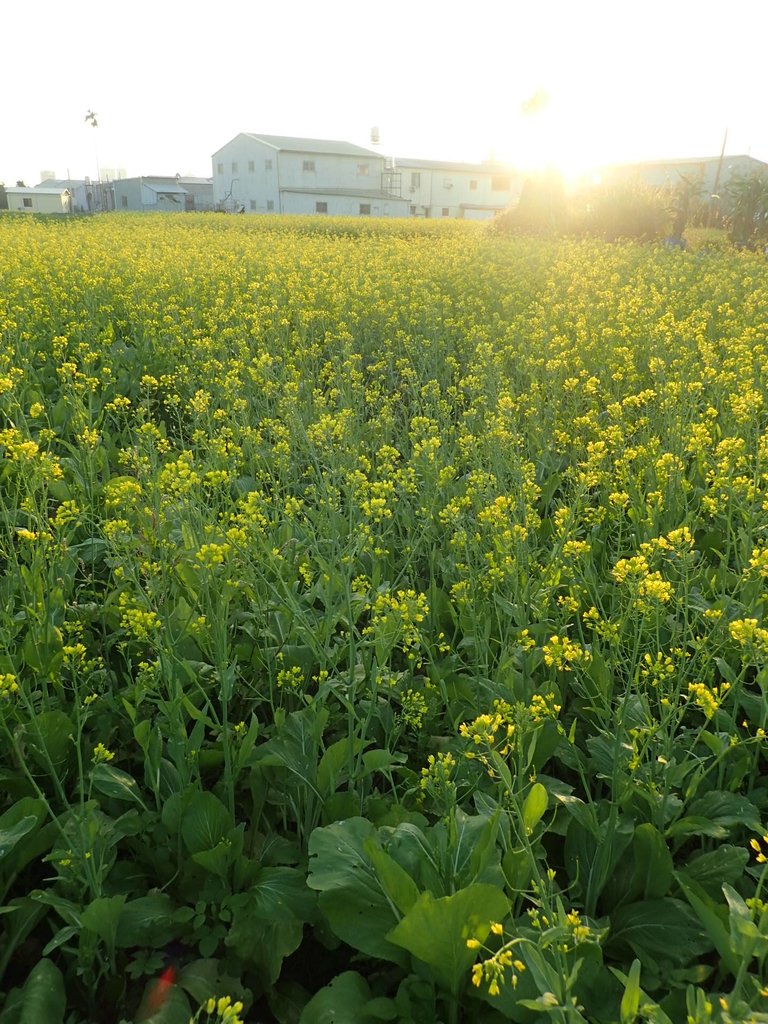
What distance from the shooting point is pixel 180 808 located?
1.97 m

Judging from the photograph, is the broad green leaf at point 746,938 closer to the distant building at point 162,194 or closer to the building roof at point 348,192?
the building roof at point 348,192

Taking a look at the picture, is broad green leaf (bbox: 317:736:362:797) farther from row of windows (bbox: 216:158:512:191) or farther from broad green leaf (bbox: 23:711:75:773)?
row of windows (bbox: 216:158:512:191)

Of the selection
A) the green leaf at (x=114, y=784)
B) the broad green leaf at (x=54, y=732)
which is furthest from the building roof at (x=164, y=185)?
the green leaf at (x=114, y=784)

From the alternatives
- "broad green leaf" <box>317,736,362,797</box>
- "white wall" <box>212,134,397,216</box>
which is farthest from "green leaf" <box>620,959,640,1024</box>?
"white wall" <box>212,134,397,216</box>

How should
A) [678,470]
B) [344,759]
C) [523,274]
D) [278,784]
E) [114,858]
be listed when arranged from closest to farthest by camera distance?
[114,858], [344,759], [278,784], [678,470], [523,274]

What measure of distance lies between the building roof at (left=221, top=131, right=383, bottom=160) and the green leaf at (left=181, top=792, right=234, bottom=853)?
54.1 metres

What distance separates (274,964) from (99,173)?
3722 inches

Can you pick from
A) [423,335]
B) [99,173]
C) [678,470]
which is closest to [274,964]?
[678,470]

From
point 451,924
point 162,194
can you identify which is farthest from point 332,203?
point 451,924

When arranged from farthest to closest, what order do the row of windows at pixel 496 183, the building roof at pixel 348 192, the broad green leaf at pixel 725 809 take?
the row of windows at pixel 496 183 → the building roof at pixel 348 192 → the broad green leaf at pixel 725 809

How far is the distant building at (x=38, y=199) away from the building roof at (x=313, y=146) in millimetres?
22678

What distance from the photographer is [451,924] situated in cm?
154

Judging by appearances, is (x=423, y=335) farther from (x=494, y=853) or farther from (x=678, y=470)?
(x=494, y=853)

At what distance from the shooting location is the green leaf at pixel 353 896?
172cm
